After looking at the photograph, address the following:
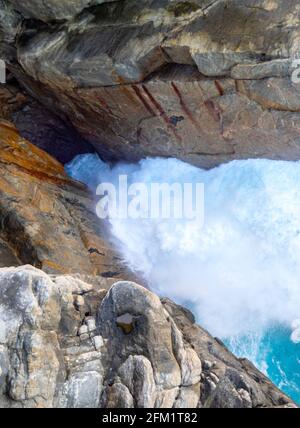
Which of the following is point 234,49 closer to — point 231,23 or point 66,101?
point 231,23

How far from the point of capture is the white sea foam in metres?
11.8

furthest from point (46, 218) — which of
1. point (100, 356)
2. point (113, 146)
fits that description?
point (100, 356)

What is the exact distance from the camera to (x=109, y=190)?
1502 centimetres

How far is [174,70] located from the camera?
11.5 meters

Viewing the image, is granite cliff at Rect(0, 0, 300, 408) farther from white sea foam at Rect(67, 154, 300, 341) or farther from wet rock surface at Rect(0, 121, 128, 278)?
white sea foam at Rect(67, 154, 300, 341)

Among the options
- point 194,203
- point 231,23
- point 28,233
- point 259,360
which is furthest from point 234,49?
point 259,360

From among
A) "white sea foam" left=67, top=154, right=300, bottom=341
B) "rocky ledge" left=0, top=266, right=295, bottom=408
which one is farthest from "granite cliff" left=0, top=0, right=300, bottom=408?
"white sea foam" left=67, top=154, right=300, bottom=341

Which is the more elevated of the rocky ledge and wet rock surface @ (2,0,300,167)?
wet rock surface @ (2,0,300,167)

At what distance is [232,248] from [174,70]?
174 inches

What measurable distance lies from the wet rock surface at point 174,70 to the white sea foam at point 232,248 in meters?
0.64

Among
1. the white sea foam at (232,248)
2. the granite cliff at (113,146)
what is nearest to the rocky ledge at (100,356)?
the granite cliff at (113,146)

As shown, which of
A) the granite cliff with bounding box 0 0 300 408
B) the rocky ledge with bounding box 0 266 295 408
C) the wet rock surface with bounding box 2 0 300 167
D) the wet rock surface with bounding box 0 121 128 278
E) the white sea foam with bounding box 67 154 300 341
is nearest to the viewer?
the rocky ledge with bounding box 0 266 295 408

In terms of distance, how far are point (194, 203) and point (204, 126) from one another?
2.34m

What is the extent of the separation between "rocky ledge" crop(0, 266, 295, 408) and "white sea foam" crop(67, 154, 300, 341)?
3315mm
